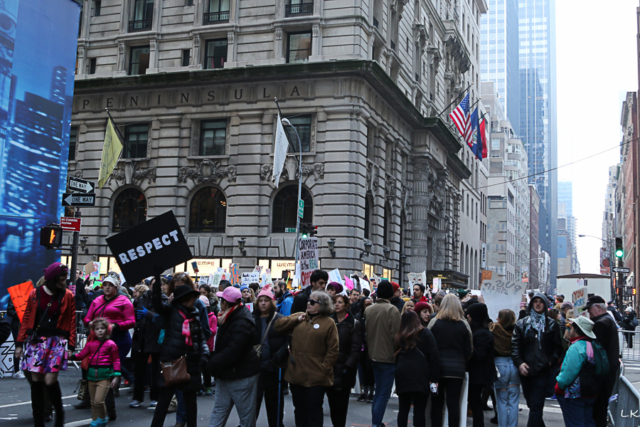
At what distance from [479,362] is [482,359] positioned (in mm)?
103

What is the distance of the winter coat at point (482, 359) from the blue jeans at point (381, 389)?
3.90ft

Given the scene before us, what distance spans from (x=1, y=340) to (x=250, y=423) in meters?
3.97

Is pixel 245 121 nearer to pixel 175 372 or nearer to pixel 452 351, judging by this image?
pixel 452 351

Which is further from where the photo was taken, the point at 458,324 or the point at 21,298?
the point at 21,298

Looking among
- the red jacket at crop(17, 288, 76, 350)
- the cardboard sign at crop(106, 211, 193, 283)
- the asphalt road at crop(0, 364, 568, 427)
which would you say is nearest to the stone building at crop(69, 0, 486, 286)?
the asphalt road at crop(0, 364, 568, 427)

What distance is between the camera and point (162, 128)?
3744 centimetres

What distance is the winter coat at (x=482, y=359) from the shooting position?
9430 mm

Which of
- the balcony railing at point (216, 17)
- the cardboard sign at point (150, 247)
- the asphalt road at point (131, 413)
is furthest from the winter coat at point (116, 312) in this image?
the balcony railing at point (216, 17)

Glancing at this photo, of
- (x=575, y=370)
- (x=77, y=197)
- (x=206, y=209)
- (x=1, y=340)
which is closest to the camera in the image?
(x=575, y=370)

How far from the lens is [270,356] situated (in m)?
8.66

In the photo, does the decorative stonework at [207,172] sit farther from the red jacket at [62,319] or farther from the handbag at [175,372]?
the handbag at [175,372]

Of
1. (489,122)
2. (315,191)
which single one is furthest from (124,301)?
(489,122)

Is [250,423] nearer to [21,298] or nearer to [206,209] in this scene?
[21,298]

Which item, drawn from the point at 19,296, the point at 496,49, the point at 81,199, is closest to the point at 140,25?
the point at 81,199
